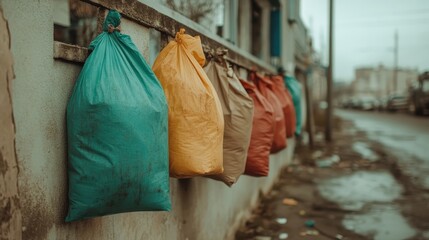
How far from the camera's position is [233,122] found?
276cm

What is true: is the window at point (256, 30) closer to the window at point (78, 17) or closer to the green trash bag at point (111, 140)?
the window at point (78, 17)

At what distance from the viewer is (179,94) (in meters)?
2.11

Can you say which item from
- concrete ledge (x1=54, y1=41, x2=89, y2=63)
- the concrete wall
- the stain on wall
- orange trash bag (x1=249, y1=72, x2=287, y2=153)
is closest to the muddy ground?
orange trash bag (x1=249, y1=72, x2=287, y2=153)

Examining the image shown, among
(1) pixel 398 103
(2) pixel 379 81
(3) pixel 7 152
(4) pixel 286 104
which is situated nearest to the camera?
(3) pixel 7 152

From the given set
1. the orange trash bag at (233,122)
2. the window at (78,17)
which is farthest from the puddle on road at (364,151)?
the orange trash bag at (233,122)

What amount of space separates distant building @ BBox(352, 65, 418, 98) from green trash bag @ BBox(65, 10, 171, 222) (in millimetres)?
97330

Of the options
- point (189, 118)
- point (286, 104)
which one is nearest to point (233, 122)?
point (189, 118)

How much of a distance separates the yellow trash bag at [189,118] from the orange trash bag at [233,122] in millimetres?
474

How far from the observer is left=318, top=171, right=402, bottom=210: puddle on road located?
19.5 ft

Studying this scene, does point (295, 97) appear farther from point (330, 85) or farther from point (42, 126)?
point (330, 85)

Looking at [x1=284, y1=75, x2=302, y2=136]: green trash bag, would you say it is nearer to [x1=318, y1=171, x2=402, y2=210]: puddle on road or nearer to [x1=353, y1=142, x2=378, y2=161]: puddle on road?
[x1=318, y1=171, x2=402, y2=210]: puddle on road

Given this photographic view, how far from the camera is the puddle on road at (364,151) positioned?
10.0 meters

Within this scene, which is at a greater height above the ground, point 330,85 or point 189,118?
point 330,85

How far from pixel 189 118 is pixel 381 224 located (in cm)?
363
